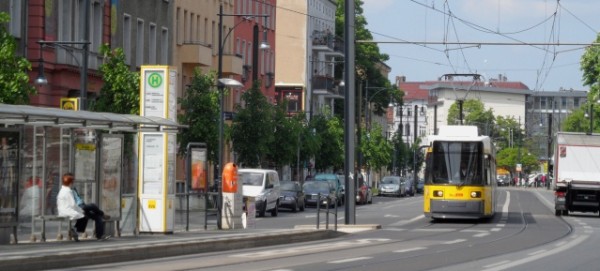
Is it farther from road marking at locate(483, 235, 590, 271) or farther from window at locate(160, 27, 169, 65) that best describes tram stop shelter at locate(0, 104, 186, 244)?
window at locate(160, 27, 169, 65)

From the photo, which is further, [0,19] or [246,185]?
[246,185]

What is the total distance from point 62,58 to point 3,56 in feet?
53.7

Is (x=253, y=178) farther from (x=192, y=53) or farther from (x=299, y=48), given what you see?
(x=299, y=48)

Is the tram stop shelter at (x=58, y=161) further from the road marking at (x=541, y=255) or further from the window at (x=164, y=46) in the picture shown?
the window at (x=164, y=46)

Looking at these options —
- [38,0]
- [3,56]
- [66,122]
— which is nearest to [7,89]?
[3,56]

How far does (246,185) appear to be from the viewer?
55906 millimetres

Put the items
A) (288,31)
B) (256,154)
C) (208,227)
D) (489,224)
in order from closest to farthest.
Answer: (208,227) → (489,224) → (256,154) → (288,31)

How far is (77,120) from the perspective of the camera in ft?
87.1

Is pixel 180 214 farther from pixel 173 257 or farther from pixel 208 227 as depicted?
pixel 173 257

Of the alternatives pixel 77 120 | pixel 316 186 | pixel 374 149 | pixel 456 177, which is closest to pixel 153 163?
pixel 77 120

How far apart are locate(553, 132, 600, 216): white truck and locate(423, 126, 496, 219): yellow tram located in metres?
10.9

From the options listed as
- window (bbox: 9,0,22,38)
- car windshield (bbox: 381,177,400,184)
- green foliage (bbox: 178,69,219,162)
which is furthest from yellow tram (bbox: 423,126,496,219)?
car windshield (bbox: 381,177,400,184)

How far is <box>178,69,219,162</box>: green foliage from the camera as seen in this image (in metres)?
61.2

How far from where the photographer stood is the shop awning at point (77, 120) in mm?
24812
